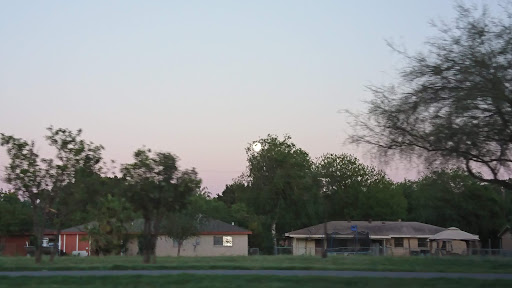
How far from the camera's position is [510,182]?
1917cm

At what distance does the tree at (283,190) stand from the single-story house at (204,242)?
14.9m

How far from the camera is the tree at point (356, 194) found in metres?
83.1

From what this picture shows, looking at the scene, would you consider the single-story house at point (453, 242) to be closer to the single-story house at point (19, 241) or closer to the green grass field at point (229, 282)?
the single-story house at point (19, 241)

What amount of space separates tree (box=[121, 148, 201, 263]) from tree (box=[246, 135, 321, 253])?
4610 cm

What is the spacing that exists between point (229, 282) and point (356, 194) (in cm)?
6744

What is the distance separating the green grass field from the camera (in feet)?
59.6

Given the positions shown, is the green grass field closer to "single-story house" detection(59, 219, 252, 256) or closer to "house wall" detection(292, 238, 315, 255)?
"single-story house" detection(59, 219, 252, 256)

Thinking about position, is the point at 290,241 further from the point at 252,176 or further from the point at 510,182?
the point at 510,182

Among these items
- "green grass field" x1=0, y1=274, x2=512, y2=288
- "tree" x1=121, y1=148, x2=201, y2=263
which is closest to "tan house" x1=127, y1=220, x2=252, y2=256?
"tree" x1=121, y1=148, x2=201, y2=263

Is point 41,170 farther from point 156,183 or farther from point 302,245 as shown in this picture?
point 302,245

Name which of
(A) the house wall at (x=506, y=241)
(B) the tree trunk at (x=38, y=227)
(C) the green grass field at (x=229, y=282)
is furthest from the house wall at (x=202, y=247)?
(C) the green grass field at (x=229, y=282)

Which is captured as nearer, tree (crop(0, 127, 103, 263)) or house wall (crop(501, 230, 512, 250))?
tree (crop(0, 127, 103, 263))

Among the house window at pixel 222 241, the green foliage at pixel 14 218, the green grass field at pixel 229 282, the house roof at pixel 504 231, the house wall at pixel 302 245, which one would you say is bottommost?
the green grass field at pixel 229 282

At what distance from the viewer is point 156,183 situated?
2886 centimetres
